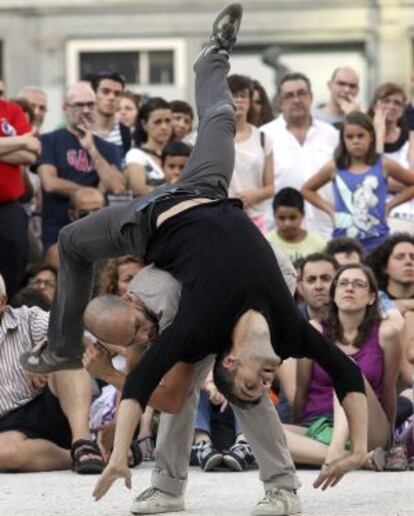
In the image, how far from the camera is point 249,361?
24.3 ft

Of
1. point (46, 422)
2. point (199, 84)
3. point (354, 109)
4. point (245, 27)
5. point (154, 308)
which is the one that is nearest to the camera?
point (154, 308)

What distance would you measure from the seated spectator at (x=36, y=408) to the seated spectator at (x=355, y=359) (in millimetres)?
1074

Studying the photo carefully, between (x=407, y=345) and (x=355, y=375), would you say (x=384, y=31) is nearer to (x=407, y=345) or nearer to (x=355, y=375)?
(x=407, y=345)

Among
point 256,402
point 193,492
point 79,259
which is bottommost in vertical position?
point 193,492

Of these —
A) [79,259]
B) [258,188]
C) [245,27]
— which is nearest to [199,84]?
[79,259]

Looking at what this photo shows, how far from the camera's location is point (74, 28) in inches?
914

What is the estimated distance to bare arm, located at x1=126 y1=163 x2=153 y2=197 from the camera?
12055 millimetres

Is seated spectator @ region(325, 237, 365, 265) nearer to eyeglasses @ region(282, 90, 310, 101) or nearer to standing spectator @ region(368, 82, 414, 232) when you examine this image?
standing spectator @ region(368, 82, 414, 232)

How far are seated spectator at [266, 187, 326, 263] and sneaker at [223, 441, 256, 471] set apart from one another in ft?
7.14

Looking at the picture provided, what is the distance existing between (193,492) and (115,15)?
1490 centimetres

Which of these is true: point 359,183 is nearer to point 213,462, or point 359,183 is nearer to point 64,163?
point 64,163

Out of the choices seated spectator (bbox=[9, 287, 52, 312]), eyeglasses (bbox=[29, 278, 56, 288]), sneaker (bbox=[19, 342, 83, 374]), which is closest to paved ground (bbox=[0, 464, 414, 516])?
sneaker (bbox=[19, 342, 83, 374])

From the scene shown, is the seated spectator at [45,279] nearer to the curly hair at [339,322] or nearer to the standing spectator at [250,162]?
the standing spectator at [250,162]

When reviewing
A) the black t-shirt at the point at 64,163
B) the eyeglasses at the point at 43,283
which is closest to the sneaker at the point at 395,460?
the eyeglasses at the point at 43,283
